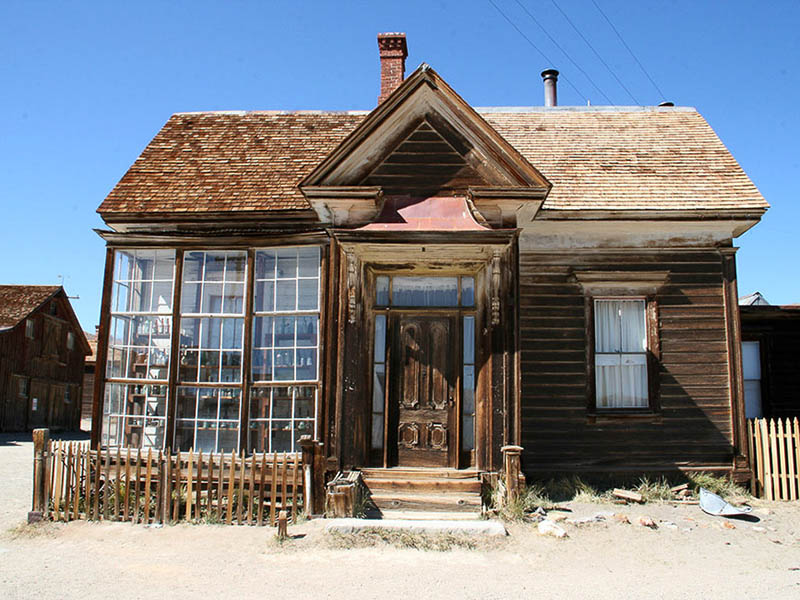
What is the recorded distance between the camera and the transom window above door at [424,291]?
9.55 meters

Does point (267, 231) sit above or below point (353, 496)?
above

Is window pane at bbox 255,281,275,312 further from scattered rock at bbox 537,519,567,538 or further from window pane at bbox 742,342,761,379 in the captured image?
window pane at bbox 742,342,761,379

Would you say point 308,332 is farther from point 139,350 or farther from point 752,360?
point 752,360

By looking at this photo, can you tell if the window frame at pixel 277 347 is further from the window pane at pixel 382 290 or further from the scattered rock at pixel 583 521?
the scattered rock at pixel 583 521

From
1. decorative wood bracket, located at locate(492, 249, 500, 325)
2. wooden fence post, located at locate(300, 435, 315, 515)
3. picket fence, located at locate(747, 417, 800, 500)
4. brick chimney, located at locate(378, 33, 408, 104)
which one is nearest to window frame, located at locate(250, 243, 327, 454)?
wooden fence post, located at locate(300, 435, 315, 515)

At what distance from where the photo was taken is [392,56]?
13.6 m

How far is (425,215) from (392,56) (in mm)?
6123

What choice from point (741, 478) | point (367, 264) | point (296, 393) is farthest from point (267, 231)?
point (741, 478)

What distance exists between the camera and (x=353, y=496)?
809 cm

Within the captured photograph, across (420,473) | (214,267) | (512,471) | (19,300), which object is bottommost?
(420,473)

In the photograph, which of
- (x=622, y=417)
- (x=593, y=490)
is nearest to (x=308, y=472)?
(x=593, y=490)

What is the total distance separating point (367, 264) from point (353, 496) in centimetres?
328

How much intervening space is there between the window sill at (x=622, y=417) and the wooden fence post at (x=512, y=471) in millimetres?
2534

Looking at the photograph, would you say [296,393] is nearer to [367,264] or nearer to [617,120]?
[367,264]
